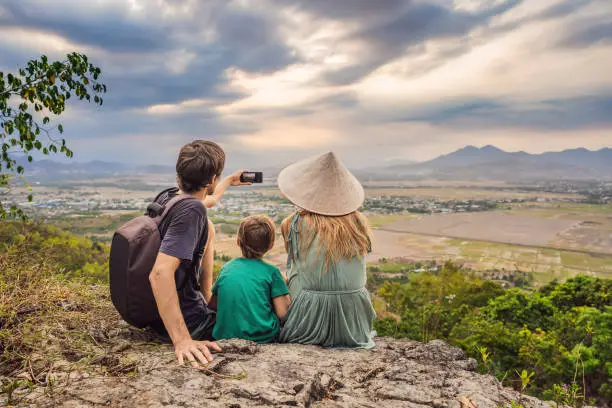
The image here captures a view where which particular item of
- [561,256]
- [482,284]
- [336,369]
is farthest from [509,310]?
[561,256]

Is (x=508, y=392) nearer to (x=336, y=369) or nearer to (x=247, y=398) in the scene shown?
(x=336, y=369)

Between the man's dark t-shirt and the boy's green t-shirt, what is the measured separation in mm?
253

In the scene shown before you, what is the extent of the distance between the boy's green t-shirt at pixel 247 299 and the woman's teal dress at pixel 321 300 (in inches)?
8.0

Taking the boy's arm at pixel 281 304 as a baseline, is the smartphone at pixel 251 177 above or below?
above

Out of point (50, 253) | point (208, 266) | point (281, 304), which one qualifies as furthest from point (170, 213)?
point (50, 253)

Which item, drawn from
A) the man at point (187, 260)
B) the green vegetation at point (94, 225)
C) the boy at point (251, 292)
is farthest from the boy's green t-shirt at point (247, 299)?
the green vegetation at point (94, 225)

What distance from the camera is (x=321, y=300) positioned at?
152 inches

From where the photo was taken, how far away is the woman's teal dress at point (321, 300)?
12.6 feet

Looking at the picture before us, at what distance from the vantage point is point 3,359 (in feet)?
9.04

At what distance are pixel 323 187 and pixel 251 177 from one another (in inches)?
36.5

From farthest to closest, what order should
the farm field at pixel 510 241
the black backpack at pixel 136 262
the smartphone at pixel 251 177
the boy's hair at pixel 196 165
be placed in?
the farm field at pixel 510 241, the smartphone at pixel 251 177, the boy's hair at pixel 196 165, the black backpack at pixel 136 262

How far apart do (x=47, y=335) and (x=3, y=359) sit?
0.30 m

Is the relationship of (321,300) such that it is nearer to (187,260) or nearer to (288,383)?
(288,383)

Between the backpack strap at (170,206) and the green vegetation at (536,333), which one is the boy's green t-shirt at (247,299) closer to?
the backpack strap at (170,206)
